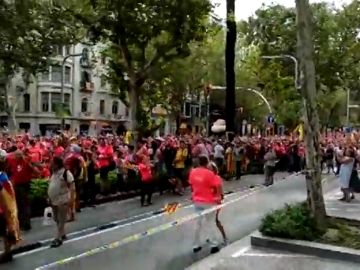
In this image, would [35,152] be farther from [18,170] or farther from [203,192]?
[203,192]

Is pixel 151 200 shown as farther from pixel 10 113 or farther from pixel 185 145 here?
pixel 10 113

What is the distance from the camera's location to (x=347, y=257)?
10195mm

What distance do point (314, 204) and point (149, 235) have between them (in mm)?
3180

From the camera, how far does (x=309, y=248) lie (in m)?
10.5

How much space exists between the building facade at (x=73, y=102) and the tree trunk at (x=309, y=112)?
5228cm

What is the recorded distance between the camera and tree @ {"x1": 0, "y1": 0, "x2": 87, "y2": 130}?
20.0m

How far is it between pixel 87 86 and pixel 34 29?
48104 millimetres

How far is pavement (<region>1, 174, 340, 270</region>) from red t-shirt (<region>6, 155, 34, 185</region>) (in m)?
1.12

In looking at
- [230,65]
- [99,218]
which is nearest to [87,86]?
[230,65]

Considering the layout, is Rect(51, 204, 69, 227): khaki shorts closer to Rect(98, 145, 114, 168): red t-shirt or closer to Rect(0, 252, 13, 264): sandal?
Rect(0, 252, 13, 264): sandal

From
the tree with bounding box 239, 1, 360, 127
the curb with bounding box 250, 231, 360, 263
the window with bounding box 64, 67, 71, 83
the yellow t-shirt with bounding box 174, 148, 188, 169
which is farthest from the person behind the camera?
the window with bounding box 64, 67, 71, 83

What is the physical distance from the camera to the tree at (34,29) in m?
20.0

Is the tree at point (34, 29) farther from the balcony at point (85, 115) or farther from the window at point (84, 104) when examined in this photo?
the window at point (84, 104)

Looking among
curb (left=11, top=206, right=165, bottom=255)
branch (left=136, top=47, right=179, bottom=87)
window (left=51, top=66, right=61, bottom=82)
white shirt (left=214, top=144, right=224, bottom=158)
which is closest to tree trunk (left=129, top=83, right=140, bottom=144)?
branch (left=136, top=47, right=179, bottom=87)
